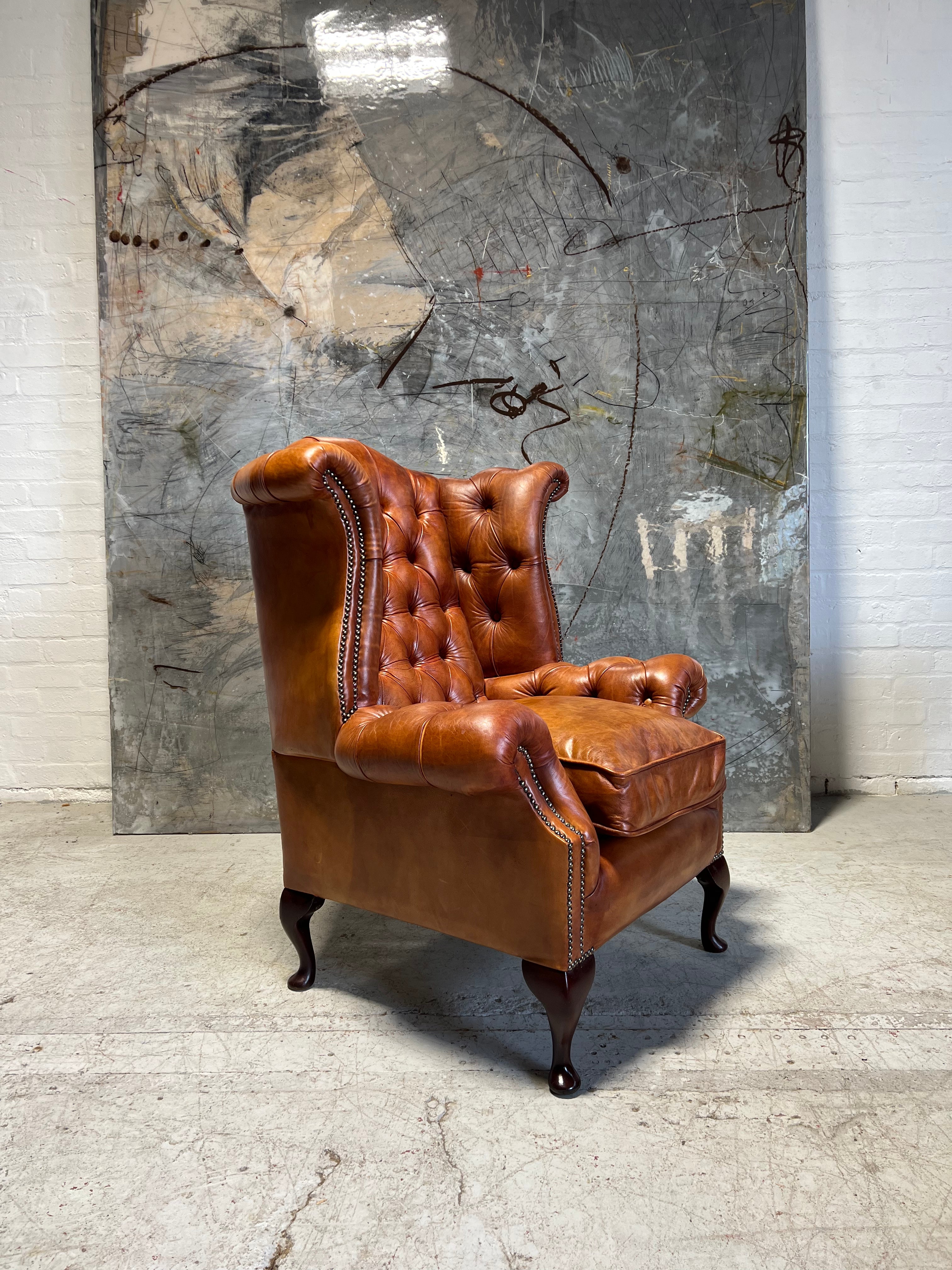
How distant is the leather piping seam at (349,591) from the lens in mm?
1691

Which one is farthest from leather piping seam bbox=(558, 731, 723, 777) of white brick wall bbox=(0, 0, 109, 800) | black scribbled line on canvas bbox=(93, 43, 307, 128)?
black scribbled line on canvas bbox=(93, 43, 307, 128)

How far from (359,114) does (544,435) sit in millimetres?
1238

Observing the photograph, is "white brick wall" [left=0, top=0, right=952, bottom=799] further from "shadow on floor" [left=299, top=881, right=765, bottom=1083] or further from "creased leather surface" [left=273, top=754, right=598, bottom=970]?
Result: "creased leather surface" [left=273, top=754, right=598, bottom=970]

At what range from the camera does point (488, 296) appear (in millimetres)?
2906

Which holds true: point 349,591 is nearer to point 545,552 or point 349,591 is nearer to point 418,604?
point 418,604

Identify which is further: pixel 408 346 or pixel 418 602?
pixel 408 346

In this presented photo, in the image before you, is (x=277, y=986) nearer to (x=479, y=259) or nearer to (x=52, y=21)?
(x=479, y=259)

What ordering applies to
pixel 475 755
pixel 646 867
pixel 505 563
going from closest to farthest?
1. pixel 475 755
2. pixel 646 867
3. pixel 505 563

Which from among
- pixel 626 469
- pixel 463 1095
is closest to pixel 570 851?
pixel 463 1095

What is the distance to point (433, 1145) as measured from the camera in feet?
4.33

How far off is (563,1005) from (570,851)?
0.27 meters

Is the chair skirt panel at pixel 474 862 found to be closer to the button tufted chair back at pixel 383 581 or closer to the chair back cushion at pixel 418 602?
the button tufted chair back at pixel 383 581

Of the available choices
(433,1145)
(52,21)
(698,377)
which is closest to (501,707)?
(433,1145)

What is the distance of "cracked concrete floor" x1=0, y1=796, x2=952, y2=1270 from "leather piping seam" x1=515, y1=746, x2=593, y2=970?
25cm
